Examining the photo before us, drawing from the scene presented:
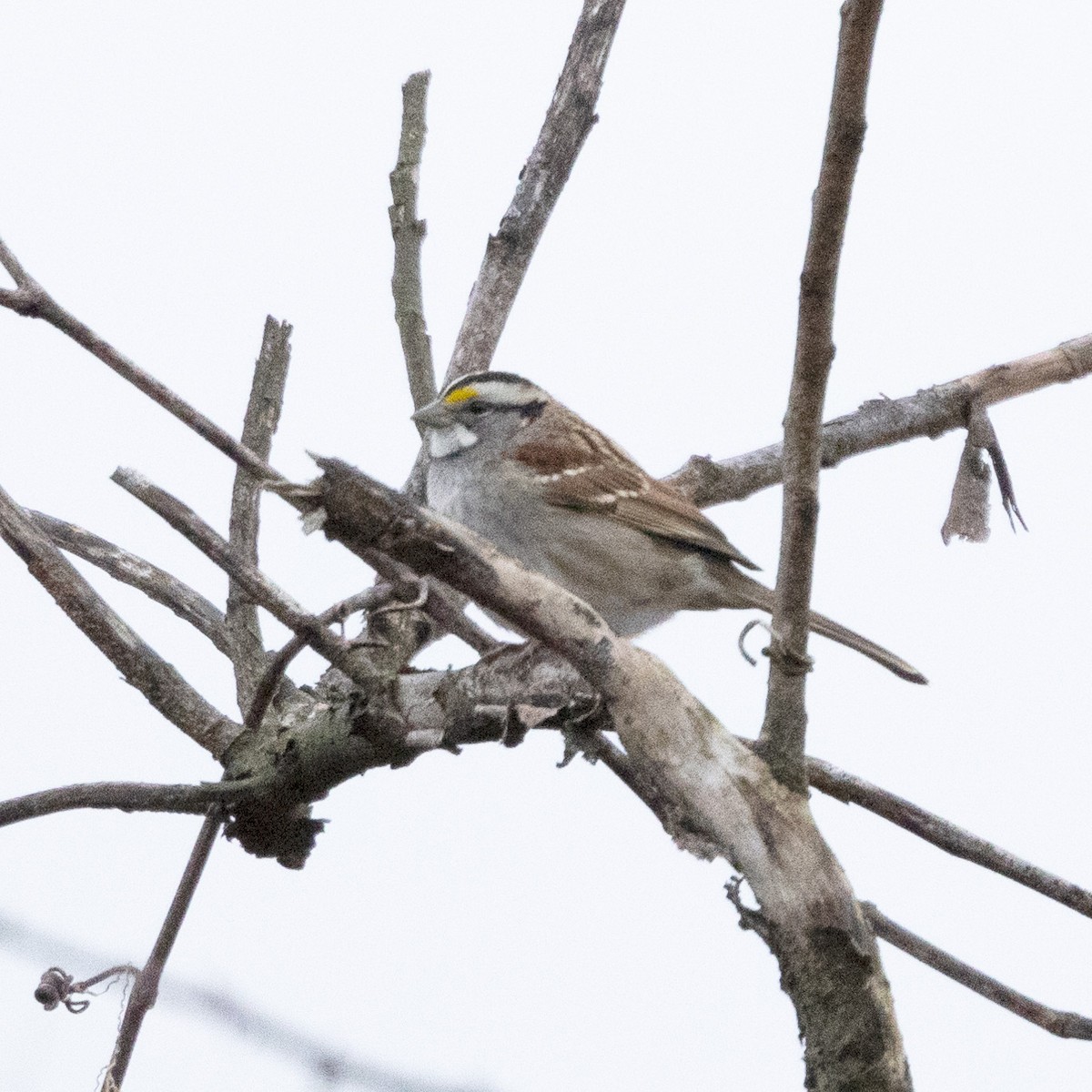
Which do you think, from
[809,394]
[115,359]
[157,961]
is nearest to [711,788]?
[809,394]

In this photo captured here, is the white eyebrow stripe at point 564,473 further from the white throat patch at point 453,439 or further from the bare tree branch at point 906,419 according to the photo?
the bare tree branch at point 906,419

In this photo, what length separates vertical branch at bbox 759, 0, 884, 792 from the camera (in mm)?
1917

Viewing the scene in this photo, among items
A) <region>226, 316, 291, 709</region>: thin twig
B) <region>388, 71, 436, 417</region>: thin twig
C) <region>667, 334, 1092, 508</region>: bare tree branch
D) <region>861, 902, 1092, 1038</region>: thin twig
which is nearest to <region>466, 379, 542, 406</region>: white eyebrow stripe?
<region>388, 71, 436, 417</region>: thin twig

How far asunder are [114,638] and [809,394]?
5.18 ft

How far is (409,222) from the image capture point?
4246 mm

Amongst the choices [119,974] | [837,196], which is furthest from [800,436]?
[119,974]

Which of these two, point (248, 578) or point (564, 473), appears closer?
point (248, 578)

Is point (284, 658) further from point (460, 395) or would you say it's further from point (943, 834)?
point (460, 395)

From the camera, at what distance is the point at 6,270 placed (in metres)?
2.67

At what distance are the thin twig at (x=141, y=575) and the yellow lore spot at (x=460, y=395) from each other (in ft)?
4.11

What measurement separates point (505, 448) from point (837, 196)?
267cm

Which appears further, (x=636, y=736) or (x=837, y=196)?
(x=636, y=736)

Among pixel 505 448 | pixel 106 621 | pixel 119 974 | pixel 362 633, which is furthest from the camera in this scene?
pixel 505 448

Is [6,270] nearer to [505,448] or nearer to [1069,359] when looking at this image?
[505,448]
